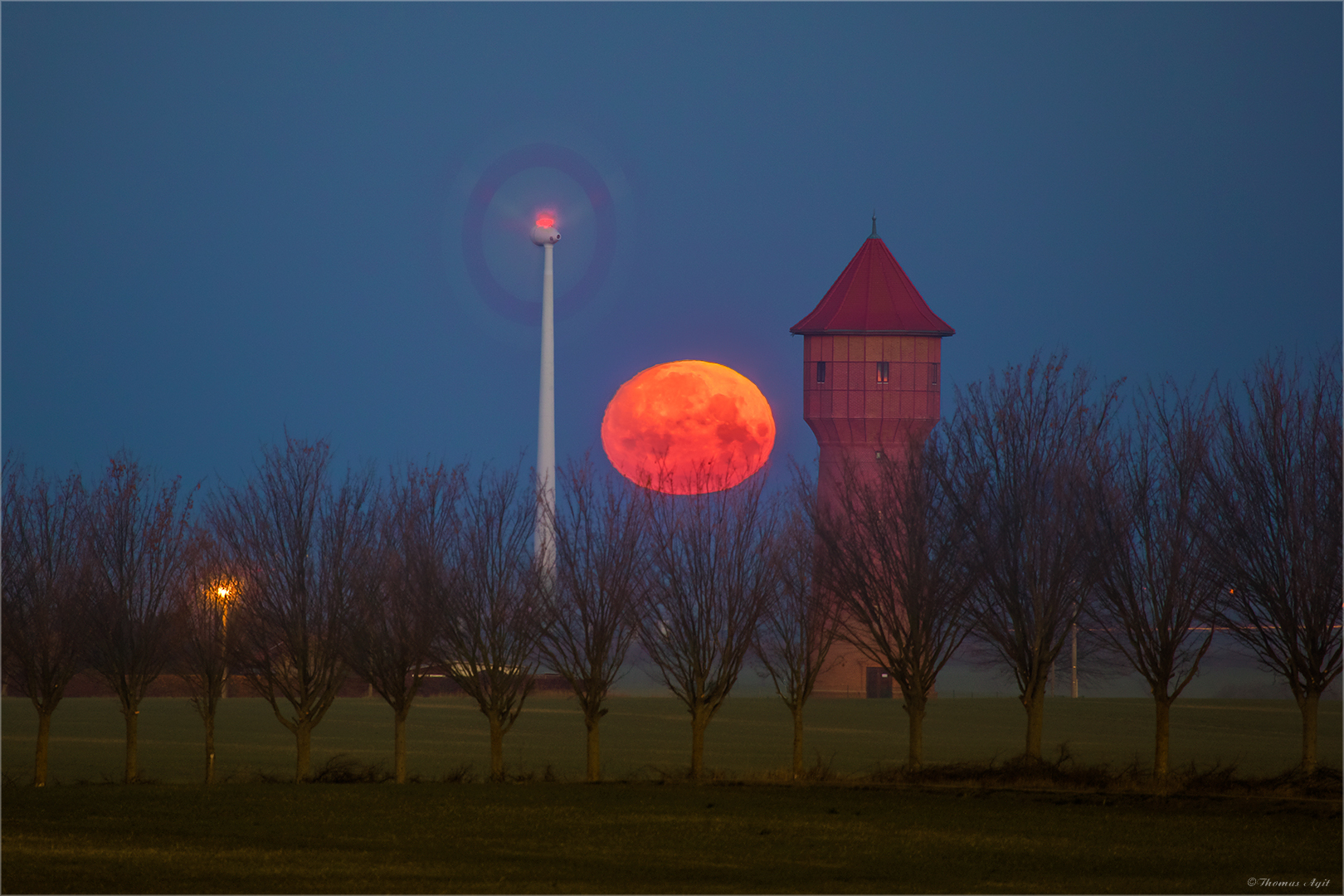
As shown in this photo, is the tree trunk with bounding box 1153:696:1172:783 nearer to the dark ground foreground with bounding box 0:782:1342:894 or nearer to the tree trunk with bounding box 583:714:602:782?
the dark ground foreground with bounding box 0:782:1342:894

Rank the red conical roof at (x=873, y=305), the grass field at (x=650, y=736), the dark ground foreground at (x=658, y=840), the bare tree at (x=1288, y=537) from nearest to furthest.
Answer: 1. the dark ground foreground at (x=658, y=840)
2. the bare tree at (x=1288, y=537)
3. the grass field at (x=650, y=736)
4. the red conical roof at (x=873, y=305)

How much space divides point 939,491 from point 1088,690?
59953mm

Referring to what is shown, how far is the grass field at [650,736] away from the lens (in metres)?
36.8

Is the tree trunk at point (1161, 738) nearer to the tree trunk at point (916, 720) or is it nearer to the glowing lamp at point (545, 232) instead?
the tree trunk at point (916, 720)

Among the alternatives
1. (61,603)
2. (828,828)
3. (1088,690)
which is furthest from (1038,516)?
(1088,690)

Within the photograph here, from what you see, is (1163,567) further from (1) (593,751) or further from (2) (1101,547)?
(1) (593,751)

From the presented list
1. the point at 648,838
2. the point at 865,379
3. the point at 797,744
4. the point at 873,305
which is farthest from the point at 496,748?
the point at 873,305

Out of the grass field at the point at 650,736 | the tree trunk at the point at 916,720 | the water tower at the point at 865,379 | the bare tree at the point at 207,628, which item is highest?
the water tower at the point at 865,379

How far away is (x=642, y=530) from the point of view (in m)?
30.7

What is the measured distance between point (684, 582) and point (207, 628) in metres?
9.90

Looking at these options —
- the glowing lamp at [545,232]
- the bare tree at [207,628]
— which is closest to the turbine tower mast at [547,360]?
the glowing lamp at [545,232]

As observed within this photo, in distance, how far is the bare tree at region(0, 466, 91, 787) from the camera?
2970cm

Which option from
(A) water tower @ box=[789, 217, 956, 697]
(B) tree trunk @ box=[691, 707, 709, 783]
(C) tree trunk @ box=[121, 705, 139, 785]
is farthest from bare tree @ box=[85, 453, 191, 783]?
(A) water tower @ box=[789, 217, 956, 697]

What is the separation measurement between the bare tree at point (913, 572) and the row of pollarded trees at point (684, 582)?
7cm
